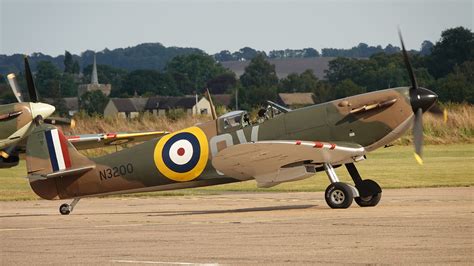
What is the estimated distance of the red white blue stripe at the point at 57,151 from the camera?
65.4ft

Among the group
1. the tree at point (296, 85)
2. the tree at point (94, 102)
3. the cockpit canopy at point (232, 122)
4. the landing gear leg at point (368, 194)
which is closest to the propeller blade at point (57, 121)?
the cockpit canopy at point (232, 122)

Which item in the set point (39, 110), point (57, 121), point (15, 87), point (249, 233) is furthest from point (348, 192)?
point (15, 87)

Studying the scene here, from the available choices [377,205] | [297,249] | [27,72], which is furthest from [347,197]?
[27,72]

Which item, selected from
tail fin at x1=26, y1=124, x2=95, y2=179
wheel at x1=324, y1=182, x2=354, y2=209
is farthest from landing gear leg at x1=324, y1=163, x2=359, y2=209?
tail fin at x1=26, y1=124, x2=95, y2=179

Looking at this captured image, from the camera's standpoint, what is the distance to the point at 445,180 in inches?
1056

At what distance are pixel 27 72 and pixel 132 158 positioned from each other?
8.45 metres

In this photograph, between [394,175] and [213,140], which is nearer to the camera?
[213,140]

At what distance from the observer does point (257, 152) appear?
60.6 ft

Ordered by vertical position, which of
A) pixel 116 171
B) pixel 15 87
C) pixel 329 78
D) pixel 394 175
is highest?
pixel 15 87

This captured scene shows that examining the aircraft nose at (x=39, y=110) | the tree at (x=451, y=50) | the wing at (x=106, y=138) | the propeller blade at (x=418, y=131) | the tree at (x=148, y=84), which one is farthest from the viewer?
the tree at (x=148, y=84)

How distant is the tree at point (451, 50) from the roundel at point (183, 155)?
320ft

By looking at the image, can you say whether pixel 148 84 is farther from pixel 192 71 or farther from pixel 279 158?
pixel 279 158

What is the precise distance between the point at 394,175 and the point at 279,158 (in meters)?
11.3

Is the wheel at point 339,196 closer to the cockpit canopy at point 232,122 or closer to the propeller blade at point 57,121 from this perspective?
the cockpit canopy at point 232,122
